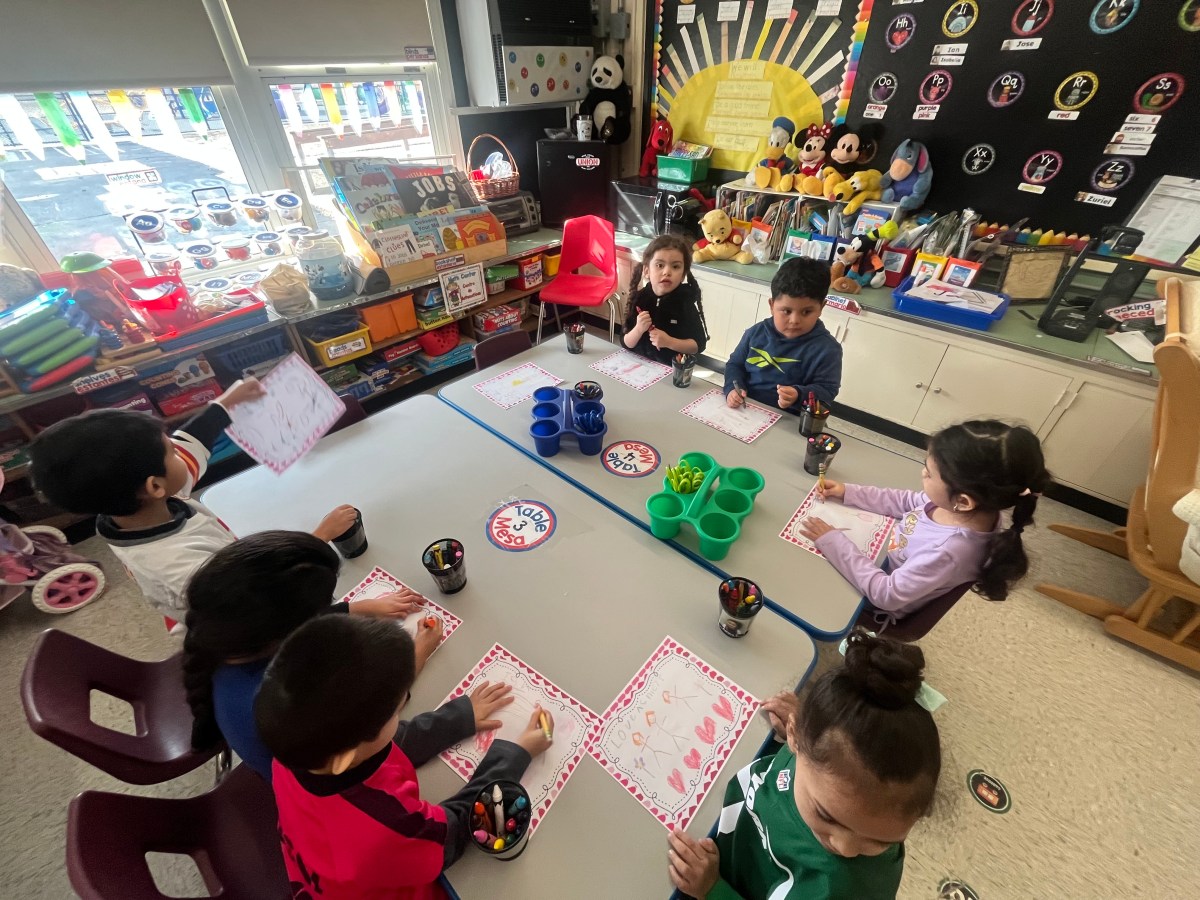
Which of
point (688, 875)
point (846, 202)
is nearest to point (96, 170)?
point (688, 875)

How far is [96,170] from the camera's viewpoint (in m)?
2.10

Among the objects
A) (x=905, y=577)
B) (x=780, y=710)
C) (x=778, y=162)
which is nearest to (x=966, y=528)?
(x=905, y=577)

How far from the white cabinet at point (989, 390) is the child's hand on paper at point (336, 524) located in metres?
2.27

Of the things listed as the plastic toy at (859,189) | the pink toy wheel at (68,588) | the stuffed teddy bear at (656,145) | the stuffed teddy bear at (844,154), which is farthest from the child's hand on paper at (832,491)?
the stuffed teddy bear at (656,145)

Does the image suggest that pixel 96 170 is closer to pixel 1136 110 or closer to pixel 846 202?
pixel 846 202

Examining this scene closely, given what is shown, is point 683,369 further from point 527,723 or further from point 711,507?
point 527,723

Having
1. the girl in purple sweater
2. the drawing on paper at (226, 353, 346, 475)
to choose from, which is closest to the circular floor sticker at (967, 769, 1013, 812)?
the girl in purple sweater

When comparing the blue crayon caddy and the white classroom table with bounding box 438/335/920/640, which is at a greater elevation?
the blue crayon caddy

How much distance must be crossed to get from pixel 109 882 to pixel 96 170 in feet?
8.68

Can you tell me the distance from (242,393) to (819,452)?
5.37 ft

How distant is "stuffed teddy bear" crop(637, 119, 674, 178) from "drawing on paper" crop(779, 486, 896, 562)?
9.11 ft

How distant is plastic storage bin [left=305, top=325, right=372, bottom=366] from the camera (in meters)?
2.42

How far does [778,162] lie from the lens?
9.38ft

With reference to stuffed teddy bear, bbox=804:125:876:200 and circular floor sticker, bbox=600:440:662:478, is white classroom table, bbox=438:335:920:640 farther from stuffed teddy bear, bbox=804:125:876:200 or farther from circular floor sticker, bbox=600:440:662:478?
stuffed teddy bear, bbox=804:125:876:200
